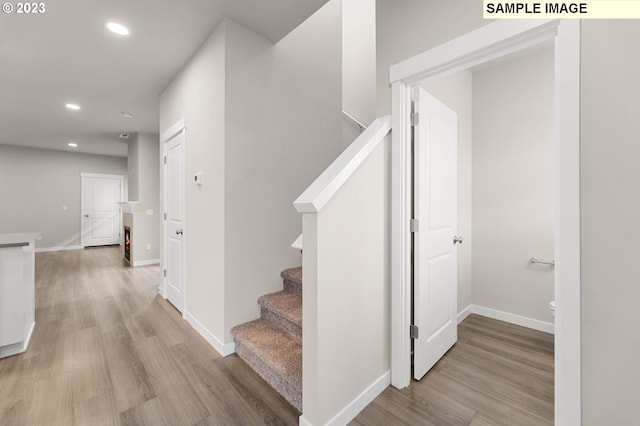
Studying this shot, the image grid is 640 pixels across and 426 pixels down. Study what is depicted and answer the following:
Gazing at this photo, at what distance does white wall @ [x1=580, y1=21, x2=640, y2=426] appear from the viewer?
1034 millimetres

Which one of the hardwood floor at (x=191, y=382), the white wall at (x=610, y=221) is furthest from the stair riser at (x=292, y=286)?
the white wall at (x=610, y=221)

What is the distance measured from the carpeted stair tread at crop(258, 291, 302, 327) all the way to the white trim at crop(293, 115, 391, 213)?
40.1 inches

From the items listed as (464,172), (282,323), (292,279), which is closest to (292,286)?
(292,279)

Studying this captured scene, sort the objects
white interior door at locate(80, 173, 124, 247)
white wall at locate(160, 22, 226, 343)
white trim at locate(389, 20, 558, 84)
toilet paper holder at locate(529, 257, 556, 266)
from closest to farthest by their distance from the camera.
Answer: white trim at locate(389, 20, 558, 84)
white wall at locate(160, 22, 226, 343)
toilet paper holder at locate(529, 257, 556, 266)
white interior door at locate(80, 173, 124, 247)

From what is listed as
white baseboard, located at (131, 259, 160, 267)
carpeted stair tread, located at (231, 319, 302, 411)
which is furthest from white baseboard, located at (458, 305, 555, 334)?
white baseboard, located at (131, 259, 160, 267)

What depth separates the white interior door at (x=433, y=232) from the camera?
1866 mm

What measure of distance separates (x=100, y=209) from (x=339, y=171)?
9.29 meters

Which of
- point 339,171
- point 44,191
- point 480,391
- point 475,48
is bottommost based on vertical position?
point 480,391

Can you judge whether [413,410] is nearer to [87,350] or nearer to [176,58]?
[87,350]

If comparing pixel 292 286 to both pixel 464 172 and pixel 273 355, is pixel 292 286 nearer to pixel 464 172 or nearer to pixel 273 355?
pixel 273 355

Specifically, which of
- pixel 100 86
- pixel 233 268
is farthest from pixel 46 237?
pixel 233 268

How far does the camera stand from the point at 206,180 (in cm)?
249

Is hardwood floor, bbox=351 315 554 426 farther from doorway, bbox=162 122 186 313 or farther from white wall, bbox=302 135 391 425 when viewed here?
doorway, bbox=162 122 186 313

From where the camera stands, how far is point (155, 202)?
5965mm
